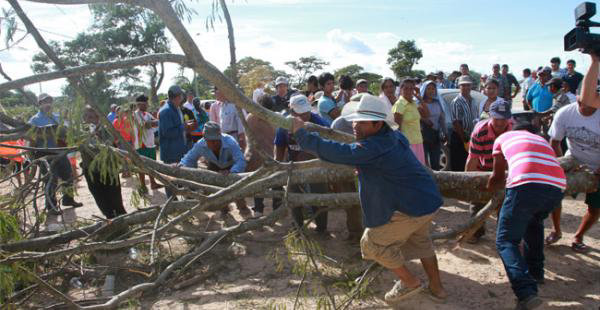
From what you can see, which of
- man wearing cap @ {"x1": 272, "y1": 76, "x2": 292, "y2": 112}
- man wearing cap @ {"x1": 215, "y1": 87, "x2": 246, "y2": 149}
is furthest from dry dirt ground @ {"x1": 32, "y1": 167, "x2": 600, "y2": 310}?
man wearing cap @ {"x1": 215, "y1": 87, "x2": 246, "y2": 149}

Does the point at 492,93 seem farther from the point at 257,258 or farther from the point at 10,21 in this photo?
the point at 10,21

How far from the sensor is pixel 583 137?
3811 millimetres

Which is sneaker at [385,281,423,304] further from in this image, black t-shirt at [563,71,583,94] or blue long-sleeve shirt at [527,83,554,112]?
black t-shirt at [563,71,583,94]

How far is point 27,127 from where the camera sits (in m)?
3.31

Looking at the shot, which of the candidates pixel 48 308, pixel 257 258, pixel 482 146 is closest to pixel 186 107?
pixel 257 258

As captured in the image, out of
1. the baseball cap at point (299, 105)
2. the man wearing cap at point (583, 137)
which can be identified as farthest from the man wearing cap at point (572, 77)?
the baseball cap at point (299, 105)

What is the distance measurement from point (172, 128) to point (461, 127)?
413 cm

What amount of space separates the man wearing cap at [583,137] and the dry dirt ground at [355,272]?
37 cm

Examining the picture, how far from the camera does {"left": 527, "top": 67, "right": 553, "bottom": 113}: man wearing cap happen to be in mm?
7953

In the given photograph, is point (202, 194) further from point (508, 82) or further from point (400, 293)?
point (508, 82)

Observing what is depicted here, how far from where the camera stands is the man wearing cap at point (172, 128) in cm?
572

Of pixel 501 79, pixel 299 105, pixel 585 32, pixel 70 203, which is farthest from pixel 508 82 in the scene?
pixel 70 203

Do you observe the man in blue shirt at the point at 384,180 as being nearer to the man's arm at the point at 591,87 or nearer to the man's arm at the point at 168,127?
the man's arm at the point at 591,87

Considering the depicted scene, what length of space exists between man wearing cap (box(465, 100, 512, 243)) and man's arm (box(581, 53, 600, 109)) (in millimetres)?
615
